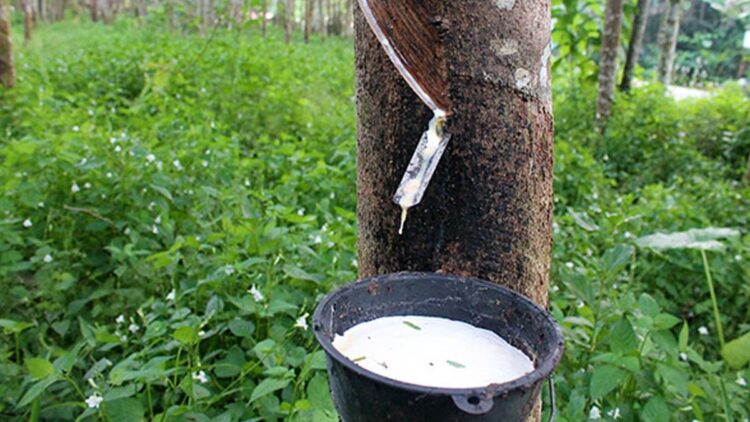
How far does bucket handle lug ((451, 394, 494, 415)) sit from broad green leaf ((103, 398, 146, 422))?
114 centimetres

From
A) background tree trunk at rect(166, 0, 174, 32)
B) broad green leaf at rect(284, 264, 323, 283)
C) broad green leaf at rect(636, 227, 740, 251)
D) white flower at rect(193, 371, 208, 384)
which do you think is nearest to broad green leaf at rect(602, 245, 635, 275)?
broad green leaf at rect(636, 227, 740, 251)

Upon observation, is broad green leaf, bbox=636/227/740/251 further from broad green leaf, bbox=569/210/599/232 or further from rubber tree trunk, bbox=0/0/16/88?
rubber tree trunk, bbox=0/0/16/88

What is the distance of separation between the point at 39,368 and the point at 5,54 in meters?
4.87

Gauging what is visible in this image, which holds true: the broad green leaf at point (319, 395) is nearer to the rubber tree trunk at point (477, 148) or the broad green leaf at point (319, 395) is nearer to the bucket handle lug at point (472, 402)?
the rubber tree trunk at point (477, 148)

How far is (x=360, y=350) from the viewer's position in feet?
3.26

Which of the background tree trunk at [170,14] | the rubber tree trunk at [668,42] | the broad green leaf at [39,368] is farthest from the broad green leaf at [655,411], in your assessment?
the background tree trunk at [170,14]

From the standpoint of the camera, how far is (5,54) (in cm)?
542

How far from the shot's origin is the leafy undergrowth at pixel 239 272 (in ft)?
5.88

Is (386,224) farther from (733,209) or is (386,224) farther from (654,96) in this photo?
(654,96)

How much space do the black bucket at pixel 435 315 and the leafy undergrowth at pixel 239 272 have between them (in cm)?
50

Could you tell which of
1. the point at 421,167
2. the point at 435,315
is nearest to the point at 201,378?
the point at 435,315

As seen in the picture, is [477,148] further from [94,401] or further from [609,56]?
[609,56]

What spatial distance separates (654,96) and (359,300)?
7146mm

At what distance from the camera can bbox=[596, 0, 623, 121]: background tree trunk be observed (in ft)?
21.0
